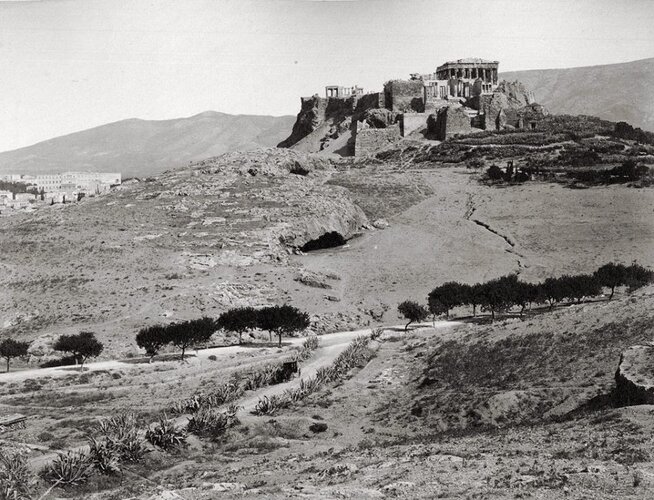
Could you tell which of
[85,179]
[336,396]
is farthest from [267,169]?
[85,179]

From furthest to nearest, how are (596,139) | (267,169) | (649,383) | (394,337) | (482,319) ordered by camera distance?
(596,139)
(267,169)
(482,319)
(394,337)
(649,383)

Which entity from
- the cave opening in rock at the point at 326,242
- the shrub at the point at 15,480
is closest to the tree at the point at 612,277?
the cave opening in rock at the point at 326,242

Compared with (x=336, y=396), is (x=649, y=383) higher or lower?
higher

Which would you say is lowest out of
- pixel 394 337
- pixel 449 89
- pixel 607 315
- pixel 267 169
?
A: pixel 394 337

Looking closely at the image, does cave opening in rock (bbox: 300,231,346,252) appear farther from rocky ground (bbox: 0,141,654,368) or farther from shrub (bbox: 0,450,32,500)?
shrub (bbox: 0,450,32,500)

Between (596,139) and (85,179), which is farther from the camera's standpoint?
(85,179)

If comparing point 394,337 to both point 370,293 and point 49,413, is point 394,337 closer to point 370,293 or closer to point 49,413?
point 370,293

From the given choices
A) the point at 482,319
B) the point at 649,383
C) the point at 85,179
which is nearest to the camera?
the point at 649,383

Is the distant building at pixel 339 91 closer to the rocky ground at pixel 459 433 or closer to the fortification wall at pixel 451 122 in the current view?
the fortification wall at pixel 451 122

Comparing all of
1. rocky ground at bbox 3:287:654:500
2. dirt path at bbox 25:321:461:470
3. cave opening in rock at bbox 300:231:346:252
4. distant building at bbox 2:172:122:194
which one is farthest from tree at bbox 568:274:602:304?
distant building at bbox 2:172:122:194
